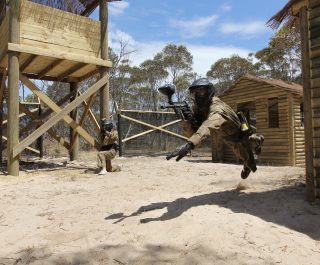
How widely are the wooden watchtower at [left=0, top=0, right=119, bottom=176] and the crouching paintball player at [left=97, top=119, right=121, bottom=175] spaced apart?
0.95 m

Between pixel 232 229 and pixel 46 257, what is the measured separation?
208cm

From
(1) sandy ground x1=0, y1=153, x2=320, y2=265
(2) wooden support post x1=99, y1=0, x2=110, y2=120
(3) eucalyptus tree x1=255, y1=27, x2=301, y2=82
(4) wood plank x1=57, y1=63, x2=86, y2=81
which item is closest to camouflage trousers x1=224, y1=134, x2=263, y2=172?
(1) sandy ground x1=0, y1=153, x2=320, y2=265

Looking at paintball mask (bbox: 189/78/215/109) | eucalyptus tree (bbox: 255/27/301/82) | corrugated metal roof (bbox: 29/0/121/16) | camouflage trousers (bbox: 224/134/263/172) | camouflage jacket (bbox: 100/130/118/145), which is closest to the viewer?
paintball mask (bbox: 189/78/215/109)

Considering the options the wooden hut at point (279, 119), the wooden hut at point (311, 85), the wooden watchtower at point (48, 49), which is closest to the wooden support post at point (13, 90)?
the wooden watchtower at point (48, 49)

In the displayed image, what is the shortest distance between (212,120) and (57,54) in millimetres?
6166

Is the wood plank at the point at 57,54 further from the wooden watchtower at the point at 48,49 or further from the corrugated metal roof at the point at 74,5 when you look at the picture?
the corrugated metal roof at the point at 74,5

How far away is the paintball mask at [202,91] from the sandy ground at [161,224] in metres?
1.49

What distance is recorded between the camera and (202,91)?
5176 mm

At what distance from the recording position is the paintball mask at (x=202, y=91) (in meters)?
5.17

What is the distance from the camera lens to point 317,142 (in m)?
5.52

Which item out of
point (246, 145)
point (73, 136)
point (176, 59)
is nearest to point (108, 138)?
point (73, 136)

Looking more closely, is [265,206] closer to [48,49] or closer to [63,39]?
[48,49]

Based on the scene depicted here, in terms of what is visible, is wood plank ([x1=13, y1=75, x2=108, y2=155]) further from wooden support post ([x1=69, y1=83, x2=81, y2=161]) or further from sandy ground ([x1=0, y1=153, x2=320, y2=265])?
wooden support post ([x1=69, y1=83, x2=81, y2=161])

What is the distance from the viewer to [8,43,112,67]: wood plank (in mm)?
8844
